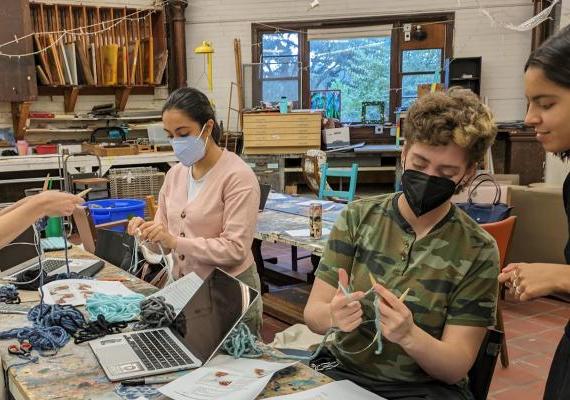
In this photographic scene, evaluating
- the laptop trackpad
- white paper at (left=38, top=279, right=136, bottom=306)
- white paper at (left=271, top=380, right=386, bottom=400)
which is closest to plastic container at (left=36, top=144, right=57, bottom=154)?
white paper at (left=38, top=279, right=136, bottom=306)

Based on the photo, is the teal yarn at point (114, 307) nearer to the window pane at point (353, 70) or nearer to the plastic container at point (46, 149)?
the plastic container at point (46, 149)

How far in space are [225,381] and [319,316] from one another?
351mm

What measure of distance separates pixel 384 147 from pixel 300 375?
6031mm

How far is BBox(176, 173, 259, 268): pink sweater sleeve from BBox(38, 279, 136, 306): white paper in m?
0.29

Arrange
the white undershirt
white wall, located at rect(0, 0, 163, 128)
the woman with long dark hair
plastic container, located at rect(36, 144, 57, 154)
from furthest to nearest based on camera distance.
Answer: white wall, located at rect(0, 0, 163, 128) → plastic container, located at rect(36, 144, 57, 154) → the white undershirt → the woman with long dark hair

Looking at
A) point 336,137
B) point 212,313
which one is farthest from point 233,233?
point 336,137

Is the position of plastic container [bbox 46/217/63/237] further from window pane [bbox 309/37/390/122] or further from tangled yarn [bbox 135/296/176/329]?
window pane [bbox 309/37/390/122]

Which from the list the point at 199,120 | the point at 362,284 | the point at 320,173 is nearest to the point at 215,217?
the point at 199,120

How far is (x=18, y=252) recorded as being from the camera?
237cm

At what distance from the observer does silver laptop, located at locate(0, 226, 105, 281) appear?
2338 millimetres

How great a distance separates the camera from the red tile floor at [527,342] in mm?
2936

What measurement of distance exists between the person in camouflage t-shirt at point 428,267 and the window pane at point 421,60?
6.30 m

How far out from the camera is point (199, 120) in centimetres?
237

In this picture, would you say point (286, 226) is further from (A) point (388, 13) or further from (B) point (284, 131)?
(A) point (388, 13)
